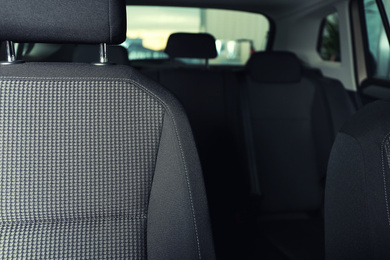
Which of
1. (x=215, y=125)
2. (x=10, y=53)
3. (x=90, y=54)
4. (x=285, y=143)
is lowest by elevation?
(x=285, y=143)

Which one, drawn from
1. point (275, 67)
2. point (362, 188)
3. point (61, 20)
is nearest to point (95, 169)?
point (61, 20)

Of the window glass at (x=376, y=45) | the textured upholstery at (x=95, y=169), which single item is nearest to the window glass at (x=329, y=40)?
the window glass at (x=376, y=45)

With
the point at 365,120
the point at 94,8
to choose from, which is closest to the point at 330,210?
the point at 365,120

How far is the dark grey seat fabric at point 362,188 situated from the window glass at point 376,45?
55.6 inches

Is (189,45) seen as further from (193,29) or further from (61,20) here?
(61,20)

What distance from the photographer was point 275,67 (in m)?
2.56

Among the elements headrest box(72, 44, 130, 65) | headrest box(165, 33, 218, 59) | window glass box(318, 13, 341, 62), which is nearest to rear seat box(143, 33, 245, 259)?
headrest box(165, 33, 218, 59)

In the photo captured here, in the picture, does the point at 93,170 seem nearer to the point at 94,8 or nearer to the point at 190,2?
the point at 94,8

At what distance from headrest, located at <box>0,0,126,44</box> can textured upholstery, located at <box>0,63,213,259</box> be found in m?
0.08

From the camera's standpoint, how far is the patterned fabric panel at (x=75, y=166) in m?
1.10

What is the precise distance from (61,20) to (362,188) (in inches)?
30.9

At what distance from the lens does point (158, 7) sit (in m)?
3.20

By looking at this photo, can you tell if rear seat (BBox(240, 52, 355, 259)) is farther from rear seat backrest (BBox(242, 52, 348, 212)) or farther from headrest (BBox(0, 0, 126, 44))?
headrest (BBox(0, 0, 126, 44))

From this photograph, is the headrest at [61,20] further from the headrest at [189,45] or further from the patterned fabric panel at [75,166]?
the headrest at [189,45]
